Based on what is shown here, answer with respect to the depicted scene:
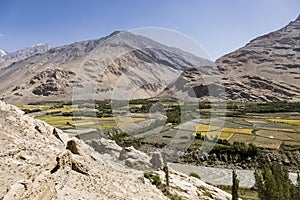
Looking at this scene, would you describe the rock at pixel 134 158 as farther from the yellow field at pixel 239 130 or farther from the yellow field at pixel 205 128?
the yellow field at pixel 239 130

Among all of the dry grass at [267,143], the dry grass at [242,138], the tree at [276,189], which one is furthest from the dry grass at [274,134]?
the tree at [276,189]

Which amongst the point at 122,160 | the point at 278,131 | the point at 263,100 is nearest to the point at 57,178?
the point at 122,160

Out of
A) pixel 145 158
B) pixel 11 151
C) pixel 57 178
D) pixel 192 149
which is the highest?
pixel 11 151

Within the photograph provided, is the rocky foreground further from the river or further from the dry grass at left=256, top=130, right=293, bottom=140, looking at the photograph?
the dry grass at left=256, top=130, right=293, bottom=140

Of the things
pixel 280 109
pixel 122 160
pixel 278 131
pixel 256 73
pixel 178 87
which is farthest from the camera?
pixel 256 73

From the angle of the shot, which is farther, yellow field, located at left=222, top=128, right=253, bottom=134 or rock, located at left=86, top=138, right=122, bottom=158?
yellow field, located at left=222, top=128, right=253, bottom=134

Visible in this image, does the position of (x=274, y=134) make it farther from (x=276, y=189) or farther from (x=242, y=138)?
(x=276, y=189)

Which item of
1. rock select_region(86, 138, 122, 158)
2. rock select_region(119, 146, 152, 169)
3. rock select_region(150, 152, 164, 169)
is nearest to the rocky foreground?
rock select_region(119, 146, 152, 169)

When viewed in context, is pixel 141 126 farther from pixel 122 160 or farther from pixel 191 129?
pixel 122 160
